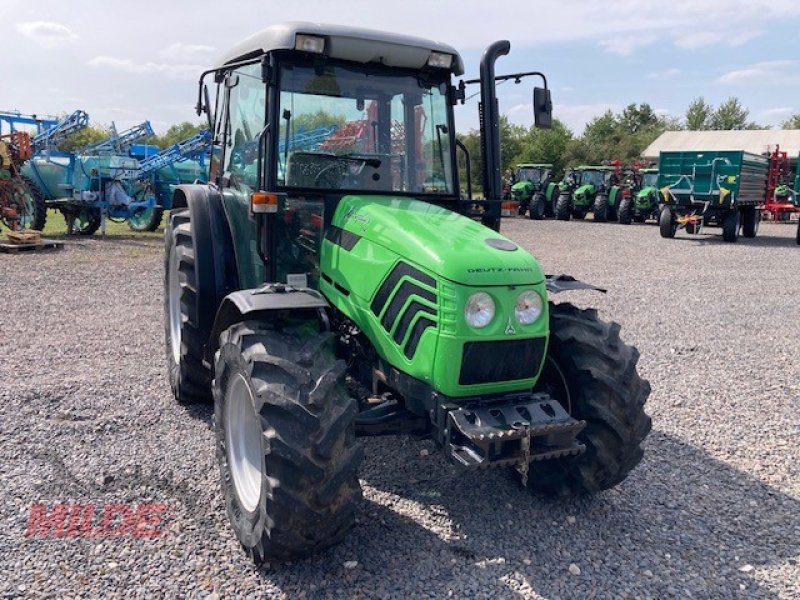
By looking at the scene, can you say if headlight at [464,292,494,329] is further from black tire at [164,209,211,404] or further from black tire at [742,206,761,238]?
black tire at [742,206,761,238]

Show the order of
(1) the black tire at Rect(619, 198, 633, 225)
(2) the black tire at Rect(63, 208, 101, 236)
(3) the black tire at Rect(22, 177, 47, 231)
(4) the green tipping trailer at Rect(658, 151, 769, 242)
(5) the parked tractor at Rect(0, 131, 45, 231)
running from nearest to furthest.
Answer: (5) the parked tractor at Rect(0, 131, 45, 231) < (3) the black tire at Rect(22, 177, 47, 231) < (2) the black tire at Rect(63, 208, 101, 236) < (4) the green tipping trailer at Rect(658, 151, 769, 242) < (1) the black tire at Rect(619, 198, 633, 225)

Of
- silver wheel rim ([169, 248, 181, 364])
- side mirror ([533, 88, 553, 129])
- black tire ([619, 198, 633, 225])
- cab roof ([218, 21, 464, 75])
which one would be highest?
cab roof ([218, 21, 464, 75])

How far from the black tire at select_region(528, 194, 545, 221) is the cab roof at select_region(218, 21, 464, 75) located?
71.3 feet

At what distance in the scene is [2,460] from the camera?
13.0ft

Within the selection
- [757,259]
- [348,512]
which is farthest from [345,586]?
[757,259]

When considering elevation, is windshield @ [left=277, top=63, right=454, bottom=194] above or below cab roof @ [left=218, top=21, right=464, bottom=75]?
below

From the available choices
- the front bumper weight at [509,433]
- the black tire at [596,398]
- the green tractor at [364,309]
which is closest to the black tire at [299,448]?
the green tractor at [364,309]

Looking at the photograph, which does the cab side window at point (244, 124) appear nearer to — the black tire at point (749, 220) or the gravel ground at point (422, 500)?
the gravel ground at point (422, 500)

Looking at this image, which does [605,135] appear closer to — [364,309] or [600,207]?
[600,207]

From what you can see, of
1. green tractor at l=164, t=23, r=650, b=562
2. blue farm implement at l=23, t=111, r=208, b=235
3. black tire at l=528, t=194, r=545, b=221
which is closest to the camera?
green tractor at l=164, t=23, r=650, b=562

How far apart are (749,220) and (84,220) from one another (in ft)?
57.4

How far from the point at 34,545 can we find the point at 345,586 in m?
1.41

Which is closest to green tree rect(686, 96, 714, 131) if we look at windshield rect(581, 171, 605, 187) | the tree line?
the tree line

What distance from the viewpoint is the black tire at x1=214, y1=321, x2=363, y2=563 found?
2.72 meters
